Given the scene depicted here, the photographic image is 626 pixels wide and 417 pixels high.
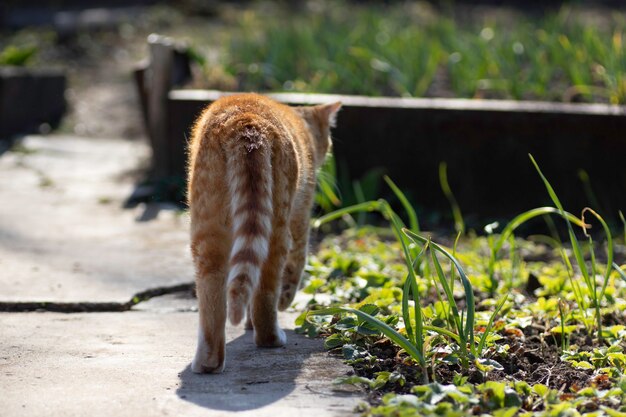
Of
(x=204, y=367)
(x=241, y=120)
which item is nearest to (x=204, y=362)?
(x=204, y=367)

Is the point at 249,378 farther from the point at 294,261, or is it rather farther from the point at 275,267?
the point at 294,261

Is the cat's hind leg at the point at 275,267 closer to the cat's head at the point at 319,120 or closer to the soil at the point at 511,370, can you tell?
the soil at the point at 511,370

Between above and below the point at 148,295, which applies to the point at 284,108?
above

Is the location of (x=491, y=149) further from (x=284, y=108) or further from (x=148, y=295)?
(x=148, y=295)

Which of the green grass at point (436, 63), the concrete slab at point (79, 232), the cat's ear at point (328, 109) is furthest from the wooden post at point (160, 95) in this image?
the cat's ear at point (328, 109)

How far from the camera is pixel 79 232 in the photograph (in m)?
5.36

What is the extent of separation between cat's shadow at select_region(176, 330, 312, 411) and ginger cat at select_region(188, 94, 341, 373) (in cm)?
6

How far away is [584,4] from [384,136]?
27.2ft

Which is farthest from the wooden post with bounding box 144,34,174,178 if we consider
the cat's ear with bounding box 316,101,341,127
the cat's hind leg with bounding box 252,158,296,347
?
the cat's hind leg with bounding box 252,158,296,347

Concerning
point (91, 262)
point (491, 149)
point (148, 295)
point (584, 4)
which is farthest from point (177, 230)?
point (584, 4)

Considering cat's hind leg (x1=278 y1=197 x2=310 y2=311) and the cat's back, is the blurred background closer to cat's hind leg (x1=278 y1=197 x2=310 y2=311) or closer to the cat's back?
cat's hind leg (x1=278 y1=197 x2=310 y2=311)

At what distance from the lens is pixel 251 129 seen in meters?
3.24

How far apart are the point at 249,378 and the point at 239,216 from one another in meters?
0.54

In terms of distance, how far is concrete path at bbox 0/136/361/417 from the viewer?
2.87 meters
